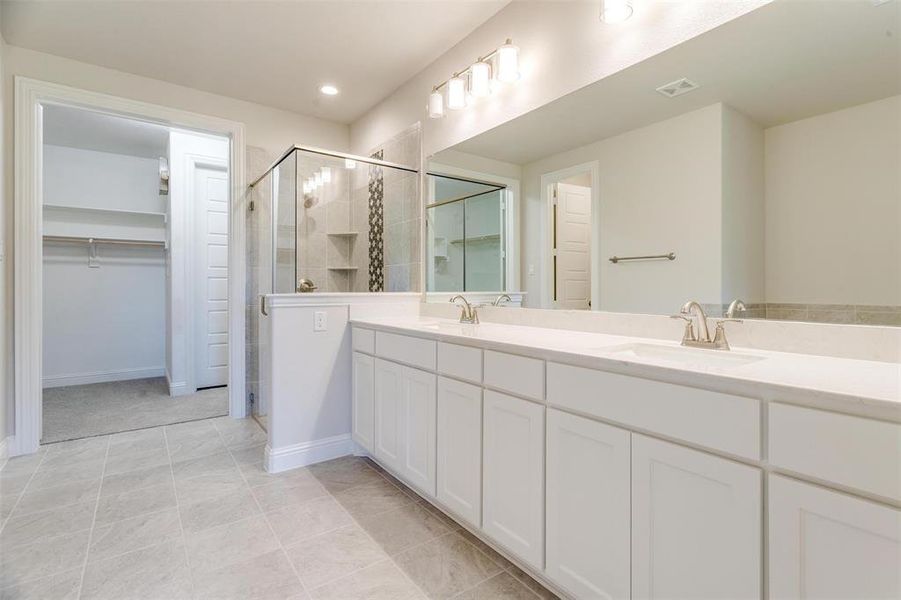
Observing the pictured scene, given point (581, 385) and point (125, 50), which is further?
point (125, 50)

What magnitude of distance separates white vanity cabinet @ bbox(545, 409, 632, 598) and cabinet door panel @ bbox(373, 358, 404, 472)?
94cm

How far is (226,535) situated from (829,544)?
6.46 ft

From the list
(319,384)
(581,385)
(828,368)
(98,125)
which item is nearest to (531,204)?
(581,385)

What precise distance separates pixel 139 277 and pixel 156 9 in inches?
136

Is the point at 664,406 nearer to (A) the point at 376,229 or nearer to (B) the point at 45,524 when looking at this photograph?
(B) the point at 45,524

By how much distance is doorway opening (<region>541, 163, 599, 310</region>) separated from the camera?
185 cm

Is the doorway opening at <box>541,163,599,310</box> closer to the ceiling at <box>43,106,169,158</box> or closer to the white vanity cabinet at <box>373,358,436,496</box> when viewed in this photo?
the white vanity cabinet at <box>373,358,436,496</box>

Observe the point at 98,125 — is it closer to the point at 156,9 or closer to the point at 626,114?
the point at 156,9

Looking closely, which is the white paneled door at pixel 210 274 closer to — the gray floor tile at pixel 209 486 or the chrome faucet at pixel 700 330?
the gray floor tile at pixel 209 486

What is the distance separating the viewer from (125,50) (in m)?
2.66

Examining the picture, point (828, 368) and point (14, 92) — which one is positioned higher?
point (14, 92)

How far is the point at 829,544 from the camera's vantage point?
0.80 metres

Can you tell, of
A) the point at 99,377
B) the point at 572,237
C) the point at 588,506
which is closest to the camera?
the point at 588,506

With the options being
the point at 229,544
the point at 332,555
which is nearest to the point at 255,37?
the point at 229,544
